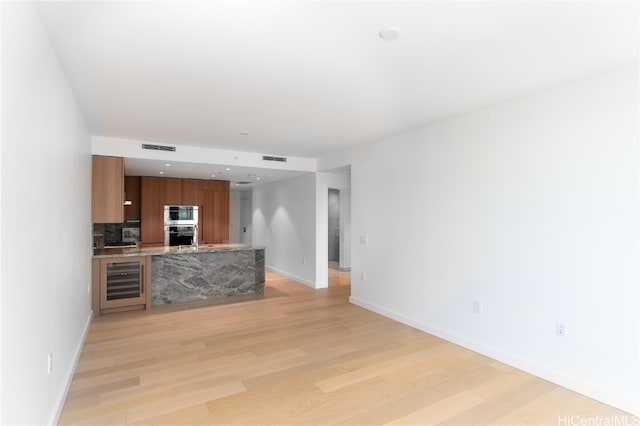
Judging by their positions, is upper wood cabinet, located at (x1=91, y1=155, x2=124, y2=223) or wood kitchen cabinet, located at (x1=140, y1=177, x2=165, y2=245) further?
wood kitchen cabinet, located at (x1=140, y1=177, x2=165, y2=245)

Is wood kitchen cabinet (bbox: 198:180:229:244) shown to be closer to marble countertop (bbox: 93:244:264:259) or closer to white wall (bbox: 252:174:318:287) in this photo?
white wall (bbox: 252:174:318:287)

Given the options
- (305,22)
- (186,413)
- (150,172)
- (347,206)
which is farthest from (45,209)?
(347,206)

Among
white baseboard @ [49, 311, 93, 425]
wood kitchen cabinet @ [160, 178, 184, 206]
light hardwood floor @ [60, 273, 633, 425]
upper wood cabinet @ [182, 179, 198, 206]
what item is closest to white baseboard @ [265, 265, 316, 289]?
light hardwood floor @ [60, 273, 633, 425]

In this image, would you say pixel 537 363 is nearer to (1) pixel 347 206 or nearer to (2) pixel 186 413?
(2) pixel 186 413

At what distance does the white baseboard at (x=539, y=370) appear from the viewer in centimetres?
255

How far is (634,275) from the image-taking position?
8.27ft

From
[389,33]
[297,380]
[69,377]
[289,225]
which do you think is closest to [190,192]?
[289,225]

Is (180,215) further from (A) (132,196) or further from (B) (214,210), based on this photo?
(A) (132,196)

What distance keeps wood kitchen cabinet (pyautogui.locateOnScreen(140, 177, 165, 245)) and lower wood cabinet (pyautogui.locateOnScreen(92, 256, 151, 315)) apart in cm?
213

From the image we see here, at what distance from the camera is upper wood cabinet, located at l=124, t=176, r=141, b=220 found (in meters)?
7.09

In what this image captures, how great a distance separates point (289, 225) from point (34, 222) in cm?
577

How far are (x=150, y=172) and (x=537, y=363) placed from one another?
6665 mm

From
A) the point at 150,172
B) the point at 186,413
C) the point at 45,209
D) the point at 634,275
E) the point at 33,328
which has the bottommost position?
the point at 186,413

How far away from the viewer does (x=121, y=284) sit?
5.06m
